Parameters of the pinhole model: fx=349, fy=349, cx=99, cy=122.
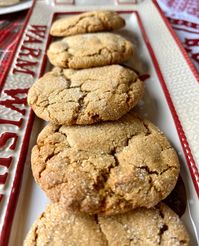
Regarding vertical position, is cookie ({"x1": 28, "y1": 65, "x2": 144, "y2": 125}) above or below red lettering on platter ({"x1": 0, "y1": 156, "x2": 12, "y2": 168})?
above

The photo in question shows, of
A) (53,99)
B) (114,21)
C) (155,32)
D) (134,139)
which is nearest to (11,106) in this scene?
(53,99)

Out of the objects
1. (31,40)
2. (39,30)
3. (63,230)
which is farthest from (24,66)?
(63,230)

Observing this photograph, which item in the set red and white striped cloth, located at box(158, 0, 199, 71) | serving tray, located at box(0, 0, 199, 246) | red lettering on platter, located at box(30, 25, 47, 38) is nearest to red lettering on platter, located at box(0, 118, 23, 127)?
serving tray, located at box(0, 0, 199, 246)

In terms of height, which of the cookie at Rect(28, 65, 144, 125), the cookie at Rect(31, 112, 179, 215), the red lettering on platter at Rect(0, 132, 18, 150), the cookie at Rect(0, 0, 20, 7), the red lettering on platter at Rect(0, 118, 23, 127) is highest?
the cookie at Rect(0, 0, 20, 7)

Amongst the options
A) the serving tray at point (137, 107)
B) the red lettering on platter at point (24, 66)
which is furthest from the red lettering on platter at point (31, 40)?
the red lettering on platter at point (24, 66)

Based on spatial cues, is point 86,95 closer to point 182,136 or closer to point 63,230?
point 182,136

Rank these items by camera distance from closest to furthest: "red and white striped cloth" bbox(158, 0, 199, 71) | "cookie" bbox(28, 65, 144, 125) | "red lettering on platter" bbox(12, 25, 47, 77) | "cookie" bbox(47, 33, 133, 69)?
1. "cookie" bbox(28, 65, 144, 125)
2. "cookie" bbox(47, 33, 133, 69)
3. "red lettering on platter" bbox(12, 25, 47, 77)
4. "red and white striped cloth" bbox(158, 0, 199, 71)

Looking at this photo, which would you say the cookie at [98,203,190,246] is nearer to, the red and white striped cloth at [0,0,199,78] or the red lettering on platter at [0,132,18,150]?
the red lettering on platter at [0,132,18,150]
